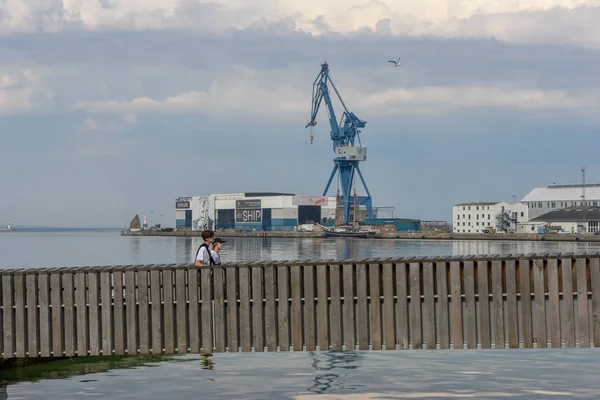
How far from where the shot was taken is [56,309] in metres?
18.5

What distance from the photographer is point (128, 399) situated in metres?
19.2

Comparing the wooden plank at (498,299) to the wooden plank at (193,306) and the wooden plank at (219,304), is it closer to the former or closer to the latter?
the wooden plank at (219,304)

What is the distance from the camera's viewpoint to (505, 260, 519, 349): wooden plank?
1795cm

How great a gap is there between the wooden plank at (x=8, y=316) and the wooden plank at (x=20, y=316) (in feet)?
0.27

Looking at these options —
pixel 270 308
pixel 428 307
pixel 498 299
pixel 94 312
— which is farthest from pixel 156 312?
pixel 498 299

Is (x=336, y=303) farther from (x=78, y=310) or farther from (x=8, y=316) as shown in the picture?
(x=8, y=316)

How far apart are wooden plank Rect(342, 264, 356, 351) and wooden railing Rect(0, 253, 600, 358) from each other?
2cm

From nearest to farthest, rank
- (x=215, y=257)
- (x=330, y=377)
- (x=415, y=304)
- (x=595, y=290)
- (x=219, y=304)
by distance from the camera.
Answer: (x=595, y=290), (x=415, y=304), (x=219, y=304), (x=215, y=257), (x=330, y=377)

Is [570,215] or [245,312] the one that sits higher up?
[570,215]

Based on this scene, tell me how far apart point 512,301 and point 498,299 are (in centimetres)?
28

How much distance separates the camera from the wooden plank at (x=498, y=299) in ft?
59.0

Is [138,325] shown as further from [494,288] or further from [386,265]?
[494,288]

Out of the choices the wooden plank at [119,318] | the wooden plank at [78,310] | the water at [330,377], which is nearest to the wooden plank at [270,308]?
the water at [330,377]

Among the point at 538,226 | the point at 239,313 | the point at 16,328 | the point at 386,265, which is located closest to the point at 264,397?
the point at 239,313
